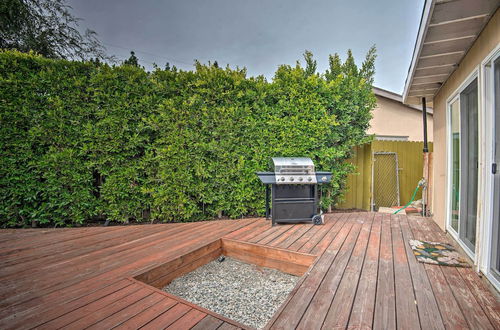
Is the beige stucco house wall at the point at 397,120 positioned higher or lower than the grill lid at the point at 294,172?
higher

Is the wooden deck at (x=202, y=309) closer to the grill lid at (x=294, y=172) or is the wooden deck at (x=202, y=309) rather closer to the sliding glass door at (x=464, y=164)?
the sliding glass door at (x=464, y=164)

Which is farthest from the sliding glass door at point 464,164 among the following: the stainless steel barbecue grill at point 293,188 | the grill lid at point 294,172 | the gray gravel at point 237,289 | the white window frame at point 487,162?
the gray gravel at point 237,289

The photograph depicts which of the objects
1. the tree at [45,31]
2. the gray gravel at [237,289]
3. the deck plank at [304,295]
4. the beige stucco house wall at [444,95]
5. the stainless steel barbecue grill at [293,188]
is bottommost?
the gray gravel at [237,289]

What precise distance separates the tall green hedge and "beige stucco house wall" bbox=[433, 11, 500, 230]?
119 cm

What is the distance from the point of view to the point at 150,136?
141 inches

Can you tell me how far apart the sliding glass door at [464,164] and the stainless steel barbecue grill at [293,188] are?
4.79 feet

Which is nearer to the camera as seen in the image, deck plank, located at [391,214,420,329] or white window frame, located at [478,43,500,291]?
deck plank, located at [391,214,420,329]

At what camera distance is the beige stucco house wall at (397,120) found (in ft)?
24.7

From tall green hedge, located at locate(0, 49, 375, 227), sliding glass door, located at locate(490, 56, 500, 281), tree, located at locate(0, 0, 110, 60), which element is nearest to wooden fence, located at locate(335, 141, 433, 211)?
tall green hedge, located at locate(0, 49, 375, 227)

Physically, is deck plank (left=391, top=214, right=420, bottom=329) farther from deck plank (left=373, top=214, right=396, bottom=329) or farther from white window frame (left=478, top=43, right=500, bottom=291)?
white window frame (left=478, top=43, right=500, bottom=291)

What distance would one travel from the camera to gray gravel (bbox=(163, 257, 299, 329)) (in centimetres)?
177

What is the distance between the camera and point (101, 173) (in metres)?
3.34

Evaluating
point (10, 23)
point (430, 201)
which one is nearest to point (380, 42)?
point (430, 201)

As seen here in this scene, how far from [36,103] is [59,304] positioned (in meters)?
3.01
